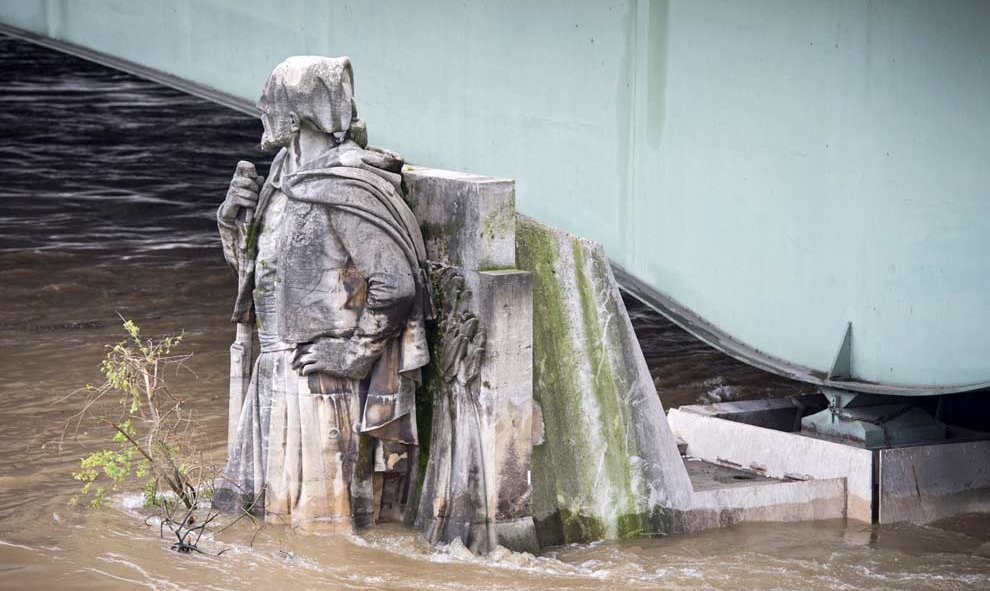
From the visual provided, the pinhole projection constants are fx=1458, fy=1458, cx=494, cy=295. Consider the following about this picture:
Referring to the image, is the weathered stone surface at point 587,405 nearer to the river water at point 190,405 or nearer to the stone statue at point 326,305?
the river water at point 190,405

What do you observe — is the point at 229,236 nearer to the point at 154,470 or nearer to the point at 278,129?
the point at 278,129

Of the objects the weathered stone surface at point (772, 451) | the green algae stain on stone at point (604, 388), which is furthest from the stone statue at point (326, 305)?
the weathered stone surface at point (772, 451)

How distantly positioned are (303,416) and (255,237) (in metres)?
0.99

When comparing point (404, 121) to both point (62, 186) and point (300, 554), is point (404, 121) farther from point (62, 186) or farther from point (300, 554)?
point (62, 186)

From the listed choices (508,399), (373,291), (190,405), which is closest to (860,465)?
(508,399)

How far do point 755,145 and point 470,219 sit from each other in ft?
7.14

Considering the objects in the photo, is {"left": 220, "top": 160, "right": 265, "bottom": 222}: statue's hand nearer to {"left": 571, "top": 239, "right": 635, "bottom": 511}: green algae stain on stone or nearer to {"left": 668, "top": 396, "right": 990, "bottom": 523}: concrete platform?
{"left": 571, "top": 239, "right": 635, "bottom": 511}: green algae stain on stone

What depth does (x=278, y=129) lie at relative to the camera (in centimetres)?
737

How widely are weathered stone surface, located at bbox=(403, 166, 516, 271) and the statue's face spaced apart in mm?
721

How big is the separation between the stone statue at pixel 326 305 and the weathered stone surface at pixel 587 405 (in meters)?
0.73

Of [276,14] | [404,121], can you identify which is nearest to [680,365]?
[404,121]

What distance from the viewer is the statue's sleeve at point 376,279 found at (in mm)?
7125

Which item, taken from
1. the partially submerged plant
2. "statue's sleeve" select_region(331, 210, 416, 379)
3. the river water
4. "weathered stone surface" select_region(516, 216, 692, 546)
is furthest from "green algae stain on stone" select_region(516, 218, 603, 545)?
the partially submerged plant

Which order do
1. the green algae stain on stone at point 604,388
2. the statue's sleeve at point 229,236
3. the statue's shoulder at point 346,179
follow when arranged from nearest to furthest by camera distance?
the statue's shoulder at point 346,179 → the statue's sleeve at point 229,236 → the green algae stain on stone at point 604,388
